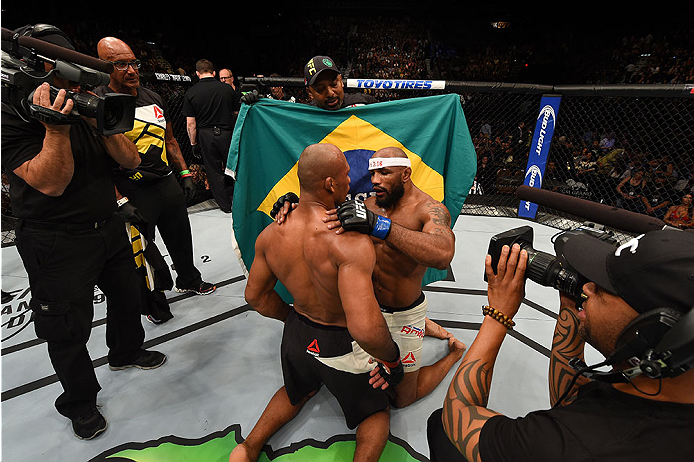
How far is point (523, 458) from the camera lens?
84 centimetres

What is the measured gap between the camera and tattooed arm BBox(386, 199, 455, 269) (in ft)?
5.51

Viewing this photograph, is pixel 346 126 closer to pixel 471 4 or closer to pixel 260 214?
pixel 260 214

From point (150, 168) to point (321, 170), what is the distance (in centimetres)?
167

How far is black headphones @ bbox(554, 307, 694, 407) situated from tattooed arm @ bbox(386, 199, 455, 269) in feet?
3.09

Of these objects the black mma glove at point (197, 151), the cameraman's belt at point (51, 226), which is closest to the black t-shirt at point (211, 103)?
the black mma glove at point (197, 151)

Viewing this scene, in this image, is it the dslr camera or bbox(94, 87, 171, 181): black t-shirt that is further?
bbox(94, 87, 171, 181): black t-shirt

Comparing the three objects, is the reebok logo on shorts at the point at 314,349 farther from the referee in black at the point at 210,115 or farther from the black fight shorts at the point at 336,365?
the referee in black at the point at 210,115

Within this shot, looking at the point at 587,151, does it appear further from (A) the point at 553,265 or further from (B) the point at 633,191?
(A) the point at 553,265

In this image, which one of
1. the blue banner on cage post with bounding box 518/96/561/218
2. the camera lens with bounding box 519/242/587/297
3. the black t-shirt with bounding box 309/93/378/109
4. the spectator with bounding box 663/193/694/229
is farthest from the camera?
the blue banner on cage post with bounding box 518/96/561/218

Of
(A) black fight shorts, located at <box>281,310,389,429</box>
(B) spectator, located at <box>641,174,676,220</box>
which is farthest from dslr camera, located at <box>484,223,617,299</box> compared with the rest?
(B) spectator, located at <box>641,174,676,220</box>

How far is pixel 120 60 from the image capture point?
7.20 feet

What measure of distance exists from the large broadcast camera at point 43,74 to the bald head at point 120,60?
2.18 feet

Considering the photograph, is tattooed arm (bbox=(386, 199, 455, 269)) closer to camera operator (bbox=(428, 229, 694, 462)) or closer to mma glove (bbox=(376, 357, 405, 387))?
mma glove (bbox=(376, 357, 405, 387))

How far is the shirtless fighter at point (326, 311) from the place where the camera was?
1.47 m
